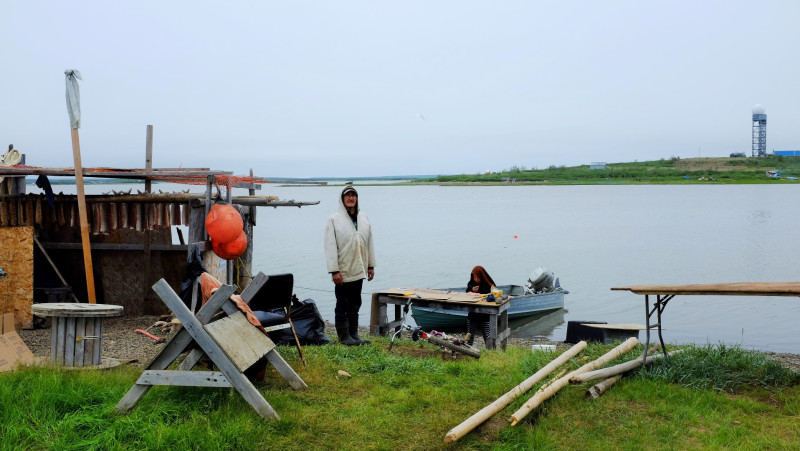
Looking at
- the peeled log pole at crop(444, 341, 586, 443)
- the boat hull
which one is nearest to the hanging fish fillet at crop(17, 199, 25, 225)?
the boat hull

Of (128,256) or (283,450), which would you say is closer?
(283,450)

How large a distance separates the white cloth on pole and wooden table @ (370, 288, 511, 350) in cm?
486

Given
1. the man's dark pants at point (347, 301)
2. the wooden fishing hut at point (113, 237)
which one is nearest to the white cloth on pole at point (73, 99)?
the wooden fishing hut at point (113, 237)

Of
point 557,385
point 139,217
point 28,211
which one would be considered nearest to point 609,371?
point 557,385

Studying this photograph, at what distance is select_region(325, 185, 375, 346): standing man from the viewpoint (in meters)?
8.25

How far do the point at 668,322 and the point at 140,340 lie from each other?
1380 cm

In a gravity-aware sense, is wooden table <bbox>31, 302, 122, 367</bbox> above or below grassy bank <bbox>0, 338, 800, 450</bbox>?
above

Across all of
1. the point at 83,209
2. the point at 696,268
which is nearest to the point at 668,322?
the point at 696,268

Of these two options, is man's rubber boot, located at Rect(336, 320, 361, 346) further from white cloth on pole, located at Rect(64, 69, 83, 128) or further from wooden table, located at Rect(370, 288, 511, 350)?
white cloth on pole, located at Rect(64, 69, 83, 128)

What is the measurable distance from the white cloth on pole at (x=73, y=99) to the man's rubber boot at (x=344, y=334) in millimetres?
4296

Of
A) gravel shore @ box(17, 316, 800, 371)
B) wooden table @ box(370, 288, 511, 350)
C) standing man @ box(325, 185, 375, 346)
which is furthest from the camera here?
wooden table @ box(370, 288, 511, 350)

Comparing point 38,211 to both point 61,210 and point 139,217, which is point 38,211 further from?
point 139,217

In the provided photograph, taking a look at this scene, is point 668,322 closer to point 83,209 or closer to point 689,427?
point 689,427

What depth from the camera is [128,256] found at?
1130 centimetres
